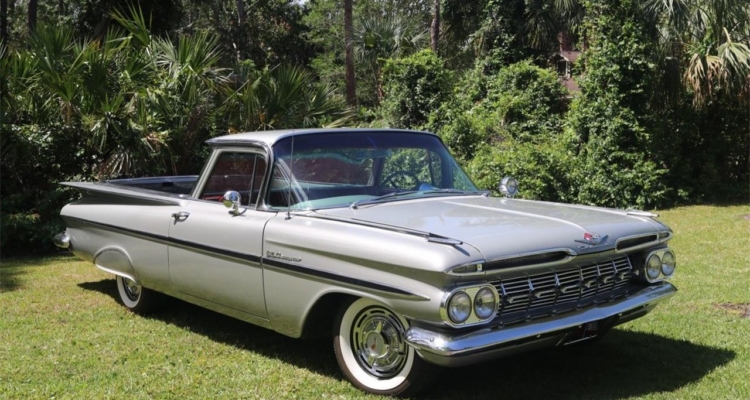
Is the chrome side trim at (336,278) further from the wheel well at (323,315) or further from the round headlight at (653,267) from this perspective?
the round headlight at (653,267)

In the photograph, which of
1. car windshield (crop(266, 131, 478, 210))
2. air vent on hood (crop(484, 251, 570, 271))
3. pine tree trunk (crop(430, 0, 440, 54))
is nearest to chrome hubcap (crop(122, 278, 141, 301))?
car windshield (crop(266, 131, 478, 210))

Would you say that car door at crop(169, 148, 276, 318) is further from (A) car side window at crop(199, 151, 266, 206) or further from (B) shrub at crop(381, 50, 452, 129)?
(B) shrub at crop(381, 50, 452, 129)

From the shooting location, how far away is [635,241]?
4812mm

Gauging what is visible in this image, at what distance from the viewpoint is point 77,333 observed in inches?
239

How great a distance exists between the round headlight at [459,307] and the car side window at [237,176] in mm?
1870

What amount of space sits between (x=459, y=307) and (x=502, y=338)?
284 mm

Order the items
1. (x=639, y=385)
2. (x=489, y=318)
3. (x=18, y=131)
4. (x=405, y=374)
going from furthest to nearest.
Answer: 1. (x=18, y=131)
2. (x=639, y=385)
3. (x=405, y=374)
4. (x=489, y=318)

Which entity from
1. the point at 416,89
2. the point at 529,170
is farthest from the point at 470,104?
the point at 529,170

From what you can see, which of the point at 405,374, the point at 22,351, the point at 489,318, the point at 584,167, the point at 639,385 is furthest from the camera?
the point at 584,167

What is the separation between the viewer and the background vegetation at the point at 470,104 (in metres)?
10.8

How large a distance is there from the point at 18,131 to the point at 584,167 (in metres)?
9.61

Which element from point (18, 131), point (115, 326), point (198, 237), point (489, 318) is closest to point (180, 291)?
point (198, 237)

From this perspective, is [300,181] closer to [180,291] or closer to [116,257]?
[180,291]

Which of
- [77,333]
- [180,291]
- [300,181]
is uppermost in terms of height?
[300,181]
